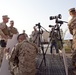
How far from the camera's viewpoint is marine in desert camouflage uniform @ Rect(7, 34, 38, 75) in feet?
14.2

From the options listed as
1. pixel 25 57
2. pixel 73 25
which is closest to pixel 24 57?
pixel 25 57

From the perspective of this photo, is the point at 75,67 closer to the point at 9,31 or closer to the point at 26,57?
the point at 26,57

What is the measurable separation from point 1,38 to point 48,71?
165cm

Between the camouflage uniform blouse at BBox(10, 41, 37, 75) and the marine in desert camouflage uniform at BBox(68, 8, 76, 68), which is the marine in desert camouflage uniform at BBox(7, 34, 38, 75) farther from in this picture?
the marine in desert camouflage uniform at BBox(68, 8, 76, 68)

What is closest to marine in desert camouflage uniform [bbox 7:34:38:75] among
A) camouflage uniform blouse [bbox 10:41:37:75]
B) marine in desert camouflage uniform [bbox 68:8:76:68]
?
camouflage uniform blouse [bbox 10:41:37:75]

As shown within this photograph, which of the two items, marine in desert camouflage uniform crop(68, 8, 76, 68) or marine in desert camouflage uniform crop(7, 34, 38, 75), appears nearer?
marine in desert camouflage uniform crop(7, 34, 38, 75)

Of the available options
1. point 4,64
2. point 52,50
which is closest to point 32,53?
point 4,64

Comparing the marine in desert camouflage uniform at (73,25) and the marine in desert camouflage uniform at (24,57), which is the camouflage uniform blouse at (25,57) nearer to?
the marine in desert camouflage uniform at (24,57)

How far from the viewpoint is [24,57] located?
4.34 m

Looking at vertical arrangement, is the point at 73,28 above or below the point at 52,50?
above

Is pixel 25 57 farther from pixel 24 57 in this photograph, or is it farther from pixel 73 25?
pixel 73 25

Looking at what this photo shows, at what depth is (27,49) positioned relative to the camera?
173 inches

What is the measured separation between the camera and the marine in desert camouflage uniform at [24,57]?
170 inches

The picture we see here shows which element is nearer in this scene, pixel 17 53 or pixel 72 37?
pixel 17 53
